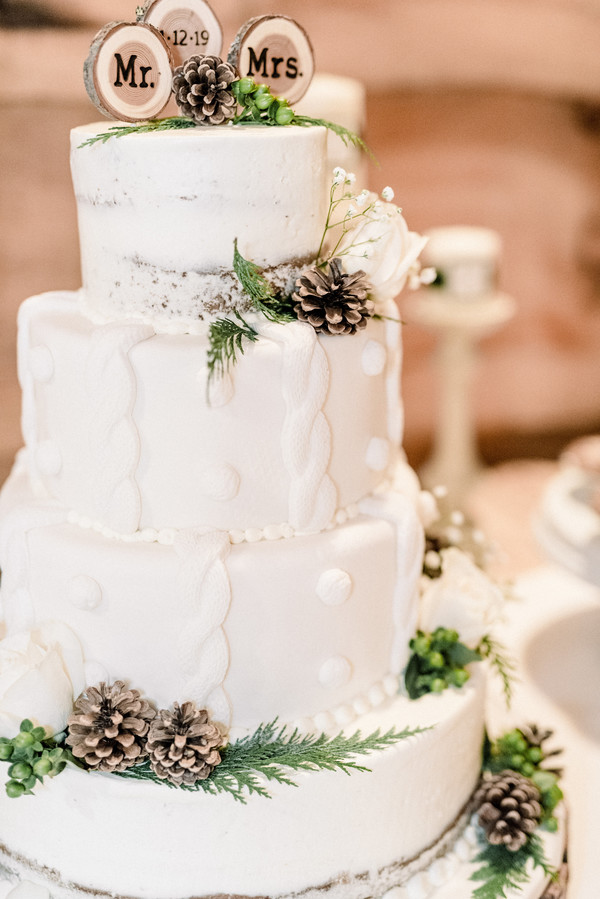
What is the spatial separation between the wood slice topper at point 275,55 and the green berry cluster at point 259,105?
92mm

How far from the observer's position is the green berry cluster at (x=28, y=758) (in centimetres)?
158

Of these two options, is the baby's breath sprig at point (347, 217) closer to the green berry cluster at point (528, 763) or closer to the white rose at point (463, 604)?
the white rose at point (463, 604)

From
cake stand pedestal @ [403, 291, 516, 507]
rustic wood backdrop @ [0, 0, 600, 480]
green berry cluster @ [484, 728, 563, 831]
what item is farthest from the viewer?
cake stand pedestal @ [403, 291, 516, 507]

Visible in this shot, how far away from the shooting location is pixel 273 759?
1627mm

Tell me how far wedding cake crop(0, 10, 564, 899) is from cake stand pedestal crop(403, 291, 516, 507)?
6.62 ft

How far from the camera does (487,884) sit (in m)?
1.86

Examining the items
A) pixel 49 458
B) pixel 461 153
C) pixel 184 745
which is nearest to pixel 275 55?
pixel 49 458

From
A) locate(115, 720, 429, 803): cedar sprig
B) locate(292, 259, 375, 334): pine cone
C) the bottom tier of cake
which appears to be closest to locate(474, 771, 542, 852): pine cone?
the bottom tier of cake

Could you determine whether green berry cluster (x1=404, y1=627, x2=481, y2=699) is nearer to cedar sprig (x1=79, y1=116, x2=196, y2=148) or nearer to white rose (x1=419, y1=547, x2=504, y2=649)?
white rose (x1=419, y1=547, x2=504, y2=649)

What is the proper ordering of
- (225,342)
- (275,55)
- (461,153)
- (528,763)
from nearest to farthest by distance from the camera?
(225,342), (275,55), (528,763), (461,153)

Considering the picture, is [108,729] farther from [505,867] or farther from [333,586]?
[505,867]

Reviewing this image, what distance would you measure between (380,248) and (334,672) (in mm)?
785

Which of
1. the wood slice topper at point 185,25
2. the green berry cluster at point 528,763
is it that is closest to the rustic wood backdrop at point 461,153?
the wood slice topper at point 185,25

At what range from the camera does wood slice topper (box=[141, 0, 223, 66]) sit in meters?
1.68
